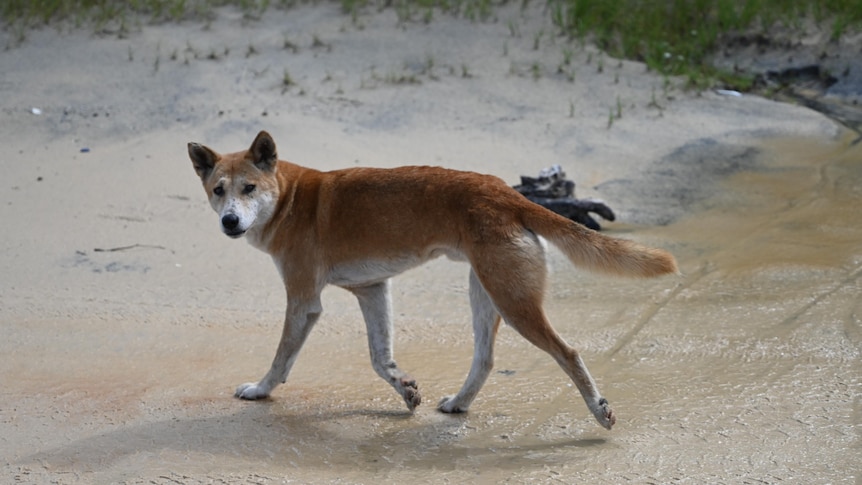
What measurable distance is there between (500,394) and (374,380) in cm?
68

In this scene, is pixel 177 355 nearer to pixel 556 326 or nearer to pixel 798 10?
pixel 556 326

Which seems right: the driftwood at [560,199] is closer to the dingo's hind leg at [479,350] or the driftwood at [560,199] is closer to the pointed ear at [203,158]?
the dingo's hind leg at [479,350]

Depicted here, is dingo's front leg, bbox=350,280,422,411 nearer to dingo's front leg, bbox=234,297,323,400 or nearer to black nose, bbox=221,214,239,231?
dingo's front leg, bbox=234,297,323,400

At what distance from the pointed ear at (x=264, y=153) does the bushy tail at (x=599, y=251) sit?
1.31m

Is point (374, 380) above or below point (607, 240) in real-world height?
below

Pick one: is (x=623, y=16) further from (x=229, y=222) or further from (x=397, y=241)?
(x=229, y=222)

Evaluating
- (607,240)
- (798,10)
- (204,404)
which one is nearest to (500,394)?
(607,240)

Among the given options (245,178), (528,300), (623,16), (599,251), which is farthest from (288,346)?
(623,16)

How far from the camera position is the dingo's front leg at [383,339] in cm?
468

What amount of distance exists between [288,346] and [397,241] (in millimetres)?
741

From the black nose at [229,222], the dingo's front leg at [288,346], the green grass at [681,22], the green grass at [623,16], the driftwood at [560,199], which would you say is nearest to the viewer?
the black nose at [229,222]

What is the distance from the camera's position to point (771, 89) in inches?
412

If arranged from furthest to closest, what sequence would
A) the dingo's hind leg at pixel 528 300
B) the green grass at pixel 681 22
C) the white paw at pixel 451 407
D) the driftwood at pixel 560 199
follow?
the green grass at pixel 681 22
the driftwood at pixel 560 199
the white paw at pixel 451 407
the dingo's hind leg at pixel 528 300

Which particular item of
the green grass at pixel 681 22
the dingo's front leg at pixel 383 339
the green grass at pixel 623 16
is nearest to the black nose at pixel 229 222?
the dingo's front leg at pixel 383 339
